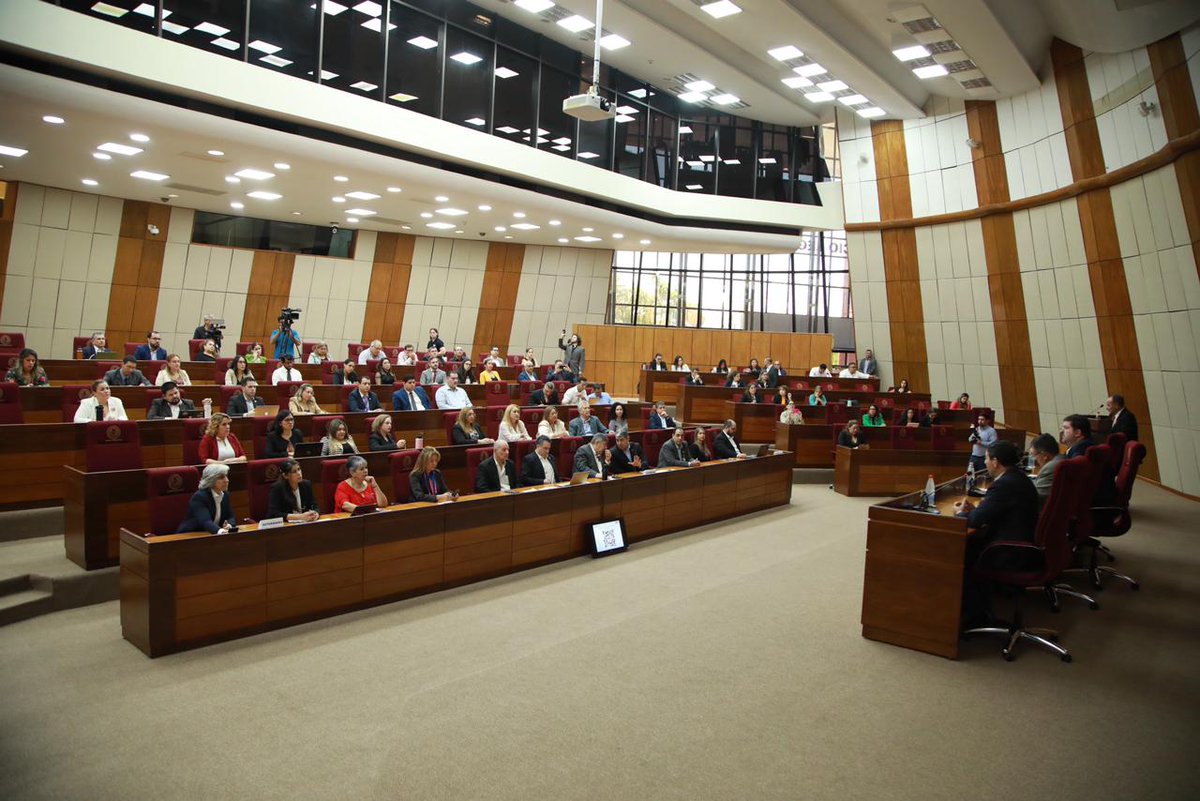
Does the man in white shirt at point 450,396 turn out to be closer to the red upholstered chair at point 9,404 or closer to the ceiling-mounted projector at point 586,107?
the ceiling-mounted projector at point 586,107

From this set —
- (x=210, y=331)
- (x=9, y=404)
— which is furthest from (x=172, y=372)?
(x=210, y=331)

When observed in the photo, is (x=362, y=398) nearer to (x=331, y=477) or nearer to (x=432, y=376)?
(x=432, y=376)

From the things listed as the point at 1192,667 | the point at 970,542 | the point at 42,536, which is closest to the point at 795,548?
the point at 970,542

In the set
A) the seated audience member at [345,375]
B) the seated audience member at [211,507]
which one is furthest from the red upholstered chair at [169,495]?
the seated audience member at [345,375]

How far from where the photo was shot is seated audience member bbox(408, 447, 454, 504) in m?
6.02

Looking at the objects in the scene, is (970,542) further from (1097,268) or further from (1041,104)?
(1041,104)

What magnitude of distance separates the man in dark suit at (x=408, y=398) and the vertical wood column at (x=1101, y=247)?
10185 mm

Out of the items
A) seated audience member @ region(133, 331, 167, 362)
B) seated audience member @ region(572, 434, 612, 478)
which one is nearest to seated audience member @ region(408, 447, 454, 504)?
seated audience member @ region(572, 434, 612, 478)

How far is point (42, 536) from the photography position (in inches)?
244

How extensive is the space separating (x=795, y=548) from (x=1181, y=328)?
21.7 ft

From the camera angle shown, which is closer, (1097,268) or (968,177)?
(1097,268)

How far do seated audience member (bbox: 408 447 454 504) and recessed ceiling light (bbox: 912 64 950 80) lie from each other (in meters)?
11.5

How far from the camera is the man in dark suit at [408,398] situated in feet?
32.0

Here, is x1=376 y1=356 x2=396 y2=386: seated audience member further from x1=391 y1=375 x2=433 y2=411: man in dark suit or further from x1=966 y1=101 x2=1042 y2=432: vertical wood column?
x1=966 y1=101 x2=1042 y2=432: vertical wood column
